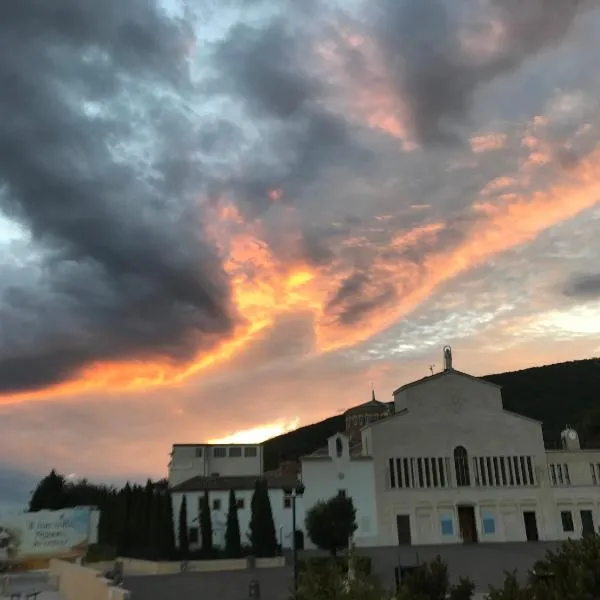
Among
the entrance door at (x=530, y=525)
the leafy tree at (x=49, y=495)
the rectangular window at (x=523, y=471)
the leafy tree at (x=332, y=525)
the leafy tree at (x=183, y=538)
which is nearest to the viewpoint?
the leafy tree at (x=332, y=525)

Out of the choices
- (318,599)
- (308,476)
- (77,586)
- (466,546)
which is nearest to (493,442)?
(466,546)

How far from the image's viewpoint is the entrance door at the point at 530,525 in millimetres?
Answer: 46094

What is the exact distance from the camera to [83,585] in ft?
73.0

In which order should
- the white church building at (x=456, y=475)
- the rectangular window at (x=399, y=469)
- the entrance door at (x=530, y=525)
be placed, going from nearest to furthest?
1. the white church building at (x=456, y=475)
2. the entrance door at (x=530, y=525)
3. the rectangular window at (x=399, y=469)

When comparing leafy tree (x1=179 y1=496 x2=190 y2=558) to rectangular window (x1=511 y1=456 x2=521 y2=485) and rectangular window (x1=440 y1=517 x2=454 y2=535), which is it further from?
rectangular window (x1=511 y1=456 x2=521 y2=485)

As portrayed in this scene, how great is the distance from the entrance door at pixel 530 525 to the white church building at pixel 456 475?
0.07m

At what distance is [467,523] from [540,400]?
73797 millimetres

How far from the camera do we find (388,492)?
45.8 metres

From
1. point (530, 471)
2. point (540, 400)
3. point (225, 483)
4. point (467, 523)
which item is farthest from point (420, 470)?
point (540, 400)

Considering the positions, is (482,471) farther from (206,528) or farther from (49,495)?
(49,495)

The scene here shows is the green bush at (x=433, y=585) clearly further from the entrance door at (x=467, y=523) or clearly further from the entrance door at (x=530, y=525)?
the entrance door at (x=530, y=525)

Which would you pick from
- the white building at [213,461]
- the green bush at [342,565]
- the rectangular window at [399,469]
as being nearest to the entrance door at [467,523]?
the rectangular window at [399,469]

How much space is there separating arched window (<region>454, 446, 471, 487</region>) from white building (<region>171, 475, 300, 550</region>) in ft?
40.6

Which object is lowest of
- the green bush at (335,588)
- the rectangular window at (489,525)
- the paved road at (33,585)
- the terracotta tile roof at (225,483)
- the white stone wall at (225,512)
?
the paved road at (33,585)
